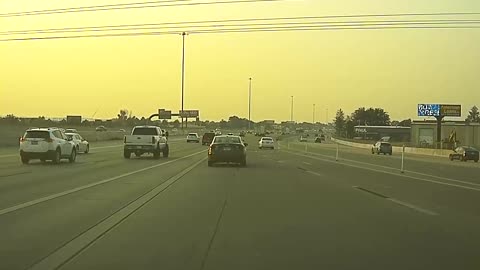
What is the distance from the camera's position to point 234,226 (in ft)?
40.8

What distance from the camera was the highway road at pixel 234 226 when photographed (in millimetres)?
9141

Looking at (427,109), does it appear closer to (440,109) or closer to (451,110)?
(440,109)

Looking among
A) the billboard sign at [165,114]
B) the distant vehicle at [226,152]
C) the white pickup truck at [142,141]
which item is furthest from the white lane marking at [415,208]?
the billboard sign at [165,114]

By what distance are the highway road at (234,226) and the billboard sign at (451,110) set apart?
9464cm

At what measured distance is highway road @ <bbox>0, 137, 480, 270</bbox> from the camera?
9141 mm

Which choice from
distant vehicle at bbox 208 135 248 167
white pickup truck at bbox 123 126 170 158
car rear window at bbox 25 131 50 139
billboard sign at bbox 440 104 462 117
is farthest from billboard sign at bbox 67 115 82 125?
distant vehicle at bbox 208 135 248 167

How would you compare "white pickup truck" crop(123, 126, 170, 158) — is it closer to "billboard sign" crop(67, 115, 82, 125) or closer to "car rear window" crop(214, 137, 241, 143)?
"car rear window" crop(214, 137, 241, 143)

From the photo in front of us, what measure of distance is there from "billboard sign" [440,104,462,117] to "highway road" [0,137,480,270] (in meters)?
94.6

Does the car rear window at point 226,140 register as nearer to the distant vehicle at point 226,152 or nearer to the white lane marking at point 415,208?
the distant vehicle at point 226,152

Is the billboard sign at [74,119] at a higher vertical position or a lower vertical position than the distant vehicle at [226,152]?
higher

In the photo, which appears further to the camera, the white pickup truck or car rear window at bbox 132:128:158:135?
car rear window at bbox 132:128:158:135

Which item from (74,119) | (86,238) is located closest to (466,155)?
(86,238)

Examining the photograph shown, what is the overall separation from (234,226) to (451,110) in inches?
4243

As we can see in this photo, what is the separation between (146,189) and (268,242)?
33.2 feet
